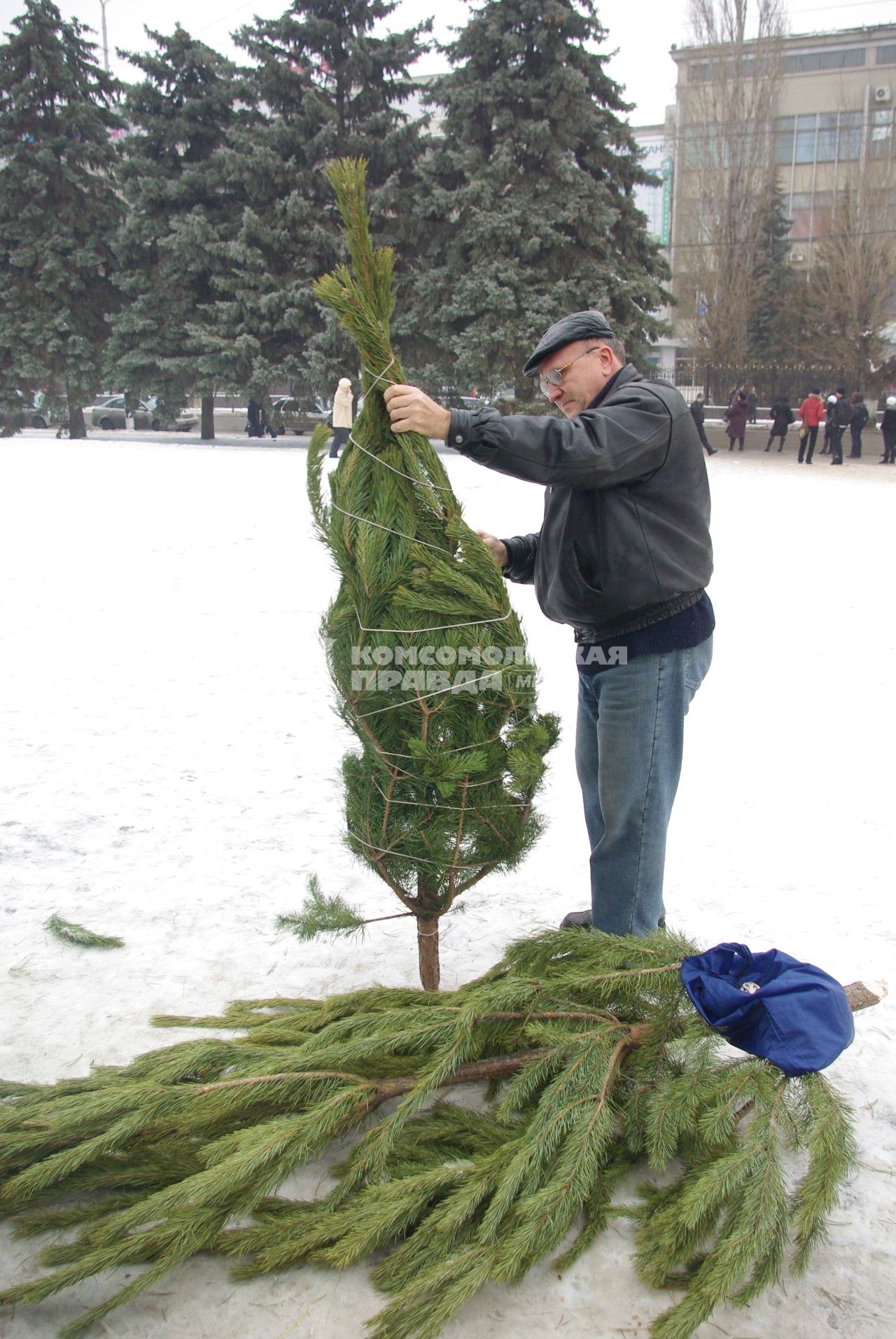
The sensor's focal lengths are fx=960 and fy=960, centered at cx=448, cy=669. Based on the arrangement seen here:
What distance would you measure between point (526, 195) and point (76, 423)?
14.7 m

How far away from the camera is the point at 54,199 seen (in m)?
26.9

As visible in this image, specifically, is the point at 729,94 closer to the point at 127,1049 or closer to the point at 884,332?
the point at 884,332

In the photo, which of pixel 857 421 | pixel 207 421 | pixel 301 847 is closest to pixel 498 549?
pixel 301 847

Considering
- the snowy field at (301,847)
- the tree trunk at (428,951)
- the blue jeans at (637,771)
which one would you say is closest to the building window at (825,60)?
the snowy field at (301,847)

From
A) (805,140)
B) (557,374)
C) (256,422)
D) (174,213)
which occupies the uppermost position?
(805,140)

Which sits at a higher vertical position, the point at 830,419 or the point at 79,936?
the point at 830,419

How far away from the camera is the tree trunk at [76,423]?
92.0ft

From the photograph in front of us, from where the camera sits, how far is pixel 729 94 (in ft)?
99.9

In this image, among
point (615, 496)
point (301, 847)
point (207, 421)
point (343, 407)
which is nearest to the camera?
point (615, 496)

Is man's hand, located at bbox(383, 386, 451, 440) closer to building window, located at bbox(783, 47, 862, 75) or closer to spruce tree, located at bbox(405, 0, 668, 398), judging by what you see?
spruce tree, located at bbox(405, 0, 668, 398)

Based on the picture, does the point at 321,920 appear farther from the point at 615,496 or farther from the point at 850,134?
the point at 850,134

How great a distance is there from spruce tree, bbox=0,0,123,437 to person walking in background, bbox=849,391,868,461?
2010 cm

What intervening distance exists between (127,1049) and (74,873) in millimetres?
1316

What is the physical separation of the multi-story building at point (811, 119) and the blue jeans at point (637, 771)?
32.2 m
